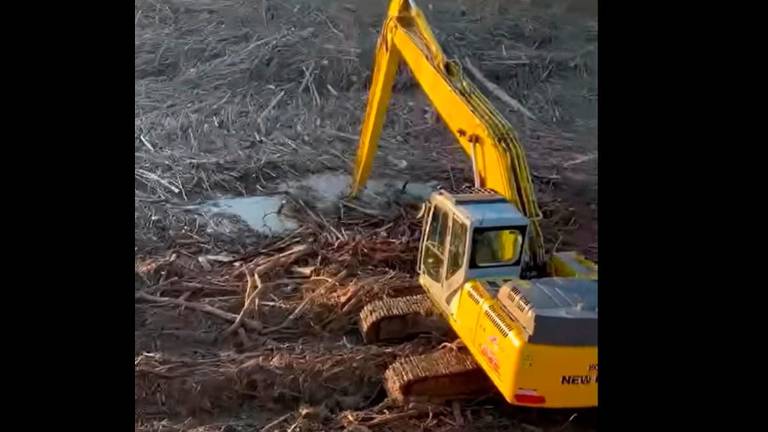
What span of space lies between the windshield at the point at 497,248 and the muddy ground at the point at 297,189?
38.8 inches

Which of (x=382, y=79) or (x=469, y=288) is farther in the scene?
(x=382, y=79)

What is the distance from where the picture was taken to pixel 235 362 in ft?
19.9

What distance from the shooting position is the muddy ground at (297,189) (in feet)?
18.9

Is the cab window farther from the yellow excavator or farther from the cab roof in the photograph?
the cab roof

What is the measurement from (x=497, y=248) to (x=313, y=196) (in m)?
3.93

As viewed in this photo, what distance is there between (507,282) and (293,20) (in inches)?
354

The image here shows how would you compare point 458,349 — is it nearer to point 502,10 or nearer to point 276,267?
point 276,267

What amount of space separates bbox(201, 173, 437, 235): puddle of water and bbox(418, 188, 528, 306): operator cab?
9.78 ft

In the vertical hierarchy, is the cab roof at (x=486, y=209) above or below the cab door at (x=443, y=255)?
above

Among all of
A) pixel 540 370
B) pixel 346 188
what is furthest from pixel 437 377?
pixel 346 188

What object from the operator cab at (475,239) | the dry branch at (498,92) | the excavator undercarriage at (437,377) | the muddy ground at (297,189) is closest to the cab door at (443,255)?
the operator cab at (475,239)

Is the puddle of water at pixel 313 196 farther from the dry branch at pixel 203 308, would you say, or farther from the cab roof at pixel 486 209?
the cab roof at pixel 486 209

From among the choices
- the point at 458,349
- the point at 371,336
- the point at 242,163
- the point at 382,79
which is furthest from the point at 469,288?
the point at 242,163
